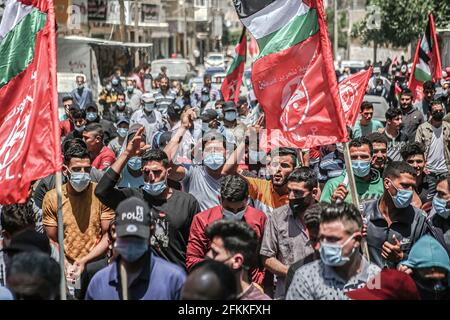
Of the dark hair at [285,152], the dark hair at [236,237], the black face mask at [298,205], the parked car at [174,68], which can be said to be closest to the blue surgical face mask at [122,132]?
the dark hair at [285,152]

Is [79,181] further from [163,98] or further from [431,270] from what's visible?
[163,98]

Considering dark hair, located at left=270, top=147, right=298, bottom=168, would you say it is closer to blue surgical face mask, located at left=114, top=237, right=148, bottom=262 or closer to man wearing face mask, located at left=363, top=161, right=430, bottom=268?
man wearing face mask, located at left=363, top=161, right=430, bottom=268

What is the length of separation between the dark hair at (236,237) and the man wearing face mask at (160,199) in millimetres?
1586

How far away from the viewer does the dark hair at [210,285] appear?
14.9ft

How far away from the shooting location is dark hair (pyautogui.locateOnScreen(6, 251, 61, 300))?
479 cm

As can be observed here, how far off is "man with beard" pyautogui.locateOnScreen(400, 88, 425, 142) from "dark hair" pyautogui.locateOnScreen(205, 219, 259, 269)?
715 centimetres

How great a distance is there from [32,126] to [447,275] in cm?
274

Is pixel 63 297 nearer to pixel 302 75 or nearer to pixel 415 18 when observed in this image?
pixel 302 75

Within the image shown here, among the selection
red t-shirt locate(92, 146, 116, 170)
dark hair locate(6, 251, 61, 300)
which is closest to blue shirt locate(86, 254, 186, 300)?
dark hair locate(6, 251, 61, 300)

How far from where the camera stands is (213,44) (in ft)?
281

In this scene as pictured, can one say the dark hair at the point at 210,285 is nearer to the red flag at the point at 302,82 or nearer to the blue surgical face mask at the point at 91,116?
the red flag at the point at 302,82

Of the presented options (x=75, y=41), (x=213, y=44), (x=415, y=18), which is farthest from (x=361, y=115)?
(x=213, y=44)

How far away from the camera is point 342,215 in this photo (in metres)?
5.32

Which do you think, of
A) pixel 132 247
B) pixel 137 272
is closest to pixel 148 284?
pixel 137 272
